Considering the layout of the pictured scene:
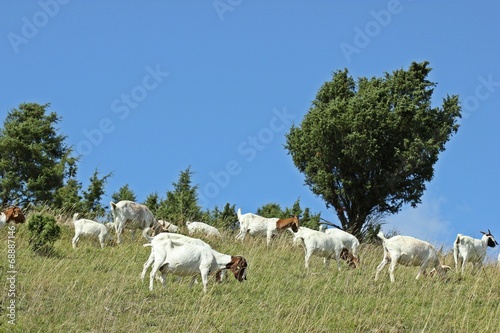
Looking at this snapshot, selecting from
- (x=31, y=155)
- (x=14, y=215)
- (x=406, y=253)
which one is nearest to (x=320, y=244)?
(x=406, y=253)

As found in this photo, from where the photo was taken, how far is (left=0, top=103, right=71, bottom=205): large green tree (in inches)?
1932

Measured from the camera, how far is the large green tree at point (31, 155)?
49062mm

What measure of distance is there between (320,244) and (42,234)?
754 cm

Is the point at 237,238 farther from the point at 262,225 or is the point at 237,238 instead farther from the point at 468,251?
the point at 468,251

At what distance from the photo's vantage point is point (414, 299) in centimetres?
1784

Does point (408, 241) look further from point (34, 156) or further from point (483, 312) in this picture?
point (34, 156)

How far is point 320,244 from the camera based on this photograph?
2144 cm

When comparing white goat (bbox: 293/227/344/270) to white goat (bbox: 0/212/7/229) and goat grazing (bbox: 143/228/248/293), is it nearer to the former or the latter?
goat grazing (bbox: 143/228/248/293)

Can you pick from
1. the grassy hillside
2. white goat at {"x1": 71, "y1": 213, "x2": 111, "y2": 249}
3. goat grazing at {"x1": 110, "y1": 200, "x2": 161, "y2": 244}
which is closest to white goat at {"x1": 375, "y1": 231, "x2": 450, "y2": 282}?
the grassy hillside

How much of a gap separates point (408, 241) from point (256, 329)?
676 cm

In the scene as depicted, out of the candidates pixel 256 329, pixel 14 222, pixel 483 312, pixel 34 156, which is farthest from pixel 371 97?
pixel 256 329

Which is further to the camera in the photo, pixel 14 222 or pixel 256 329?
pixel 14 222

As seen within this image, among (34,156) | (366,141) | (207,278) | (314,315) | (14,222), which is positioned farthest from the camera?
(34,156)

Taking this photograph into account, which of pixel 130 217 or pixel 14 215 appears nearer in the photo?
pixel 14 215
